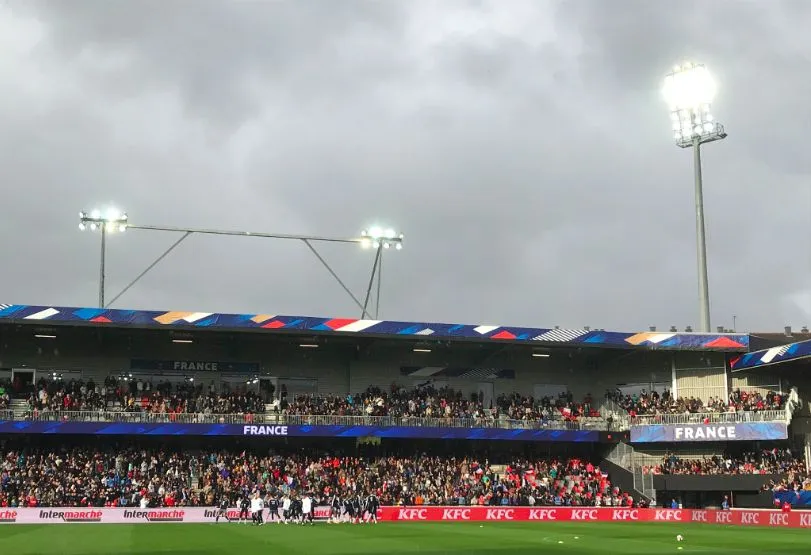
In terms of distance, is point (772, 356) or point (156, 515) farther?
point (772, 356)

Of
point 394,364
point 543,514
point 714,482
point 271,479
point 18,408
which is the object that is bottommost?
point 543,514

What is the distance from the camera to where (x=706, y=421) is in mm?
55938

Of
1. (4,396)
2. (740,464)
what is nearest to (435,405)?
(740,464)

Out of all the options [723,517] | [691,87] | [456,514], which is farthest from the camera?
[691,87]

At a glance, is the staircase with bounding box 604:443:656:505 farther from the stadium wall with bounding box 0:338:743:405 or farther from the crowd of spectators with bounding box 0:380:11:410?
the crowd of spectators with bounding box 0:380:11:410

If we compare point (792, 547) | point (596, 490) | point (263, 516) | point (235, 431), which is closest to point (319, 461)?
point (235, 431)

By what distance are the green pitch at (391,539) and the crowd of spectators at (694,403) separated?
15.7 meters

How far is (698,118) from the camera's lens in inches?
2435

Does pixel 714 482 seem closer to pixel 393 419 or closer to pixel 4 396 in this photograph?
pixel 393 419

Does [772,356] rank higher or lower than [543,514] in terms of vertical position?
higher

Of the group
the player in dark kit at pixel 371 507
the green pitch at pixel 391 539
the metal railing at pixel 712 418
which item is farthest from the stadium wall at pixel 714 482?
the player in dark kit at pixel 371 507

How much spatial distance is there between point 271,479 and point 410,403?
10215 millimetres

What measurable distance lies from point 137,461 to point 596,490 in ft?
85.2

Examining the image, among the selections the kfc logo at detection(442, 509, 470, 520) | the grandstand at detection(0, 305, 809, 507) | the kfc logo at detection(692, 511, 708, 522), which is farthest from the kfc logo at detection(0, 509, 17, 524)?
the kfc logo at detection(692, 511, 708, 522)
